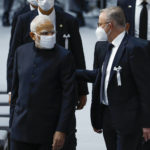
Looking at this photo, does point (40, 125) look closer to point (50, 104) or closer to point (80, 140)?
point (50, 104)

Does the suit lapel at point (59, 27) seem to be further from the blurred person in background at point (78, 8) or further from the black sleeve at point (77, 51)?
the blurred person in background at point (78, 8)

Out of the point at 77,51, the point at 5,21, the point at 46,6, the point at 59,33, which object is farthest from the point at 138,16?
the point at 5,21

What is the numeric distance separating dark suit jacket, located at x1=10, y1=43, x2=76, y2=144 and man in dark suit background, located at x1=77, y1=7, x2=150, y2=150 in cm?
29

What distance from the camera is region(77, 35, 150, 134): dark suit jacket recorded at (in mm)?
3605

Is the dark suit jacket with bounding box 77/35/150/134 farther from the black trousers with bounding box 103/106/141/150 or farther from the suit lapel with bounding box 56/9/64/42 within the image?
the suit lapel with bounding box 56/9/64/42

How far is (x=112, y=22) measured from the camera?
3666 millimetres

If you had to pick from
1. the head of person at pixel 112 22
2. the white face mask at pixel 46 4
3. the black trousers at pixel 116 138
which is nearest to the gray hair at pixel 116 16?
the head of person at pixel 112 22

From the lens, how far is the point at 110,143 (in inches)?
153

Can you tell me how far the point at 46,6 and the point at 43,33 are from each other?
2.50ft

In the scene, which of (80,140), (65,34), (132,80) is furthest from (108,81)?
(80,140)

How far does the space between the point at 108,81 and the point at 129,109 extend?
23 centimetres

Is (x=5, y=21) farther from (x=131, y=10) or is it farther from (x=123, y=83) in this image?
(x=123, y=83)

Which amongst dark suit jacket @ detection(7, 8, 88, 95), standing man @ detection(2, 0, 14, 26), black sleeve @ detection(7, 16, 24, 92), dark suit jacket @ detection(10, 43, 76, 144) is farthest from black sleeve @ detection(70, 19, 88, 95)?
standing man @ detection(2, 0, 14, 26)

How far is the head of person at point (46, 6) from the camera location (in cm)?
425
